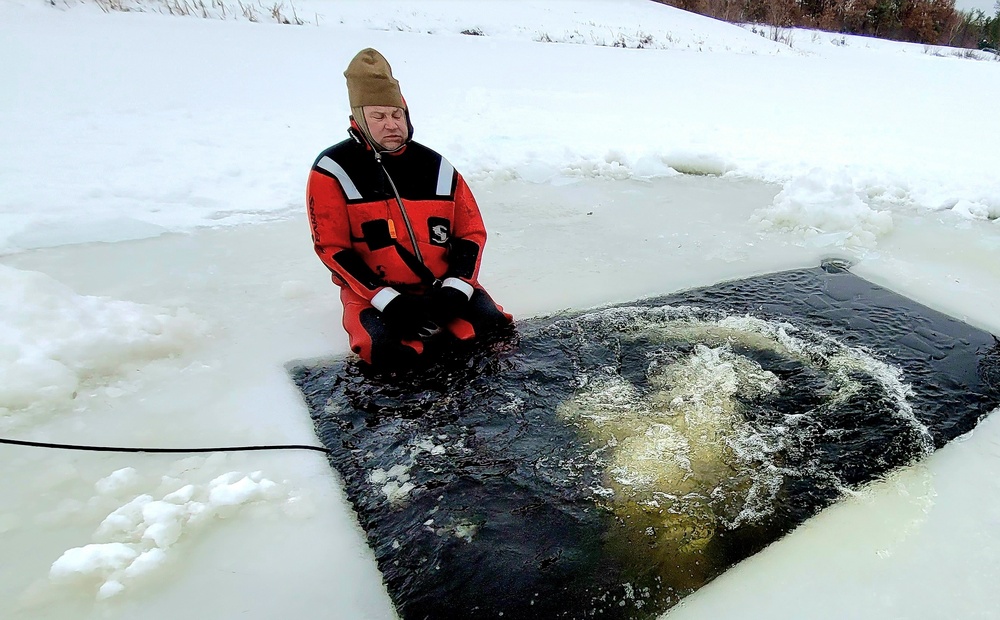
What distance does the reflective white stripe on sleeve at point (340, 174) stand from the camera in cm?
236

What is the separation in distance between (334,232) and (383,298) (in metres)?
0.35

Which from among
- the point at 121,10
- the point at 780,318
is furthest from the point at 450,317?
the point at 121,10

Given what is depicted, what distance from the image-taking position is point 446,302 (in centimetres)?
244

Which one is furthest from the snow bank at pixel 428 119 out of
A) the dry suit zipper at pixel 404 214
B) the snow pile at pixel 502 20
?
the dry suit zipper at pixel 404 214

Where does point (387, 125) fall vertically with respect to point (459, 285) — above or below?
above

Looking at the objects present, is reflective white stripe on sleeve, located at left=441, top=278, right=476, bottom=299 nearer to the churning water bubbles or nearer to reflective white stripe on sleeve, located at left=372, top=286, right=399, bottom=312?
reflective white stripe on sleeve, located at left=372, top=286, right=399, bottom=312

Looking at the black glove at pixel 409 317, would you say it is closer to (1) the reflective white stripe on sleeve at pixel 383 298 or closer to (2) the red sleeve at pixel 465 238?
(1) the reflective white stripe on sleeve at pixel 383 298

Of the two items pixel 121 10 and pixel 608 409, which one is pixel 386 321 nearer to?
pixel 608 409

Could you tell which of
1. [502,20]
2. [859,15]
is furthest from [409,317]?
[859,15]

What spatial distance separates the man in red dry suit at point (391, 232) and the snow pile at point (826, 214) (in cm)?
248

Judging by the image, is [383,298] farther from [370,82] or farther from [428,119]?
[428,119]

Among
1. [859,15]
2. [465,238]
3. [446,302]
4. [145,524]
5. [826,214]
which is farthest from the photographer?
[859,15]

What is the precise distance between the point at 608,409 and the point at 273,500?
1135 millimetres

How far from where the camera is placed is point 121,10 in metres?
8.45
